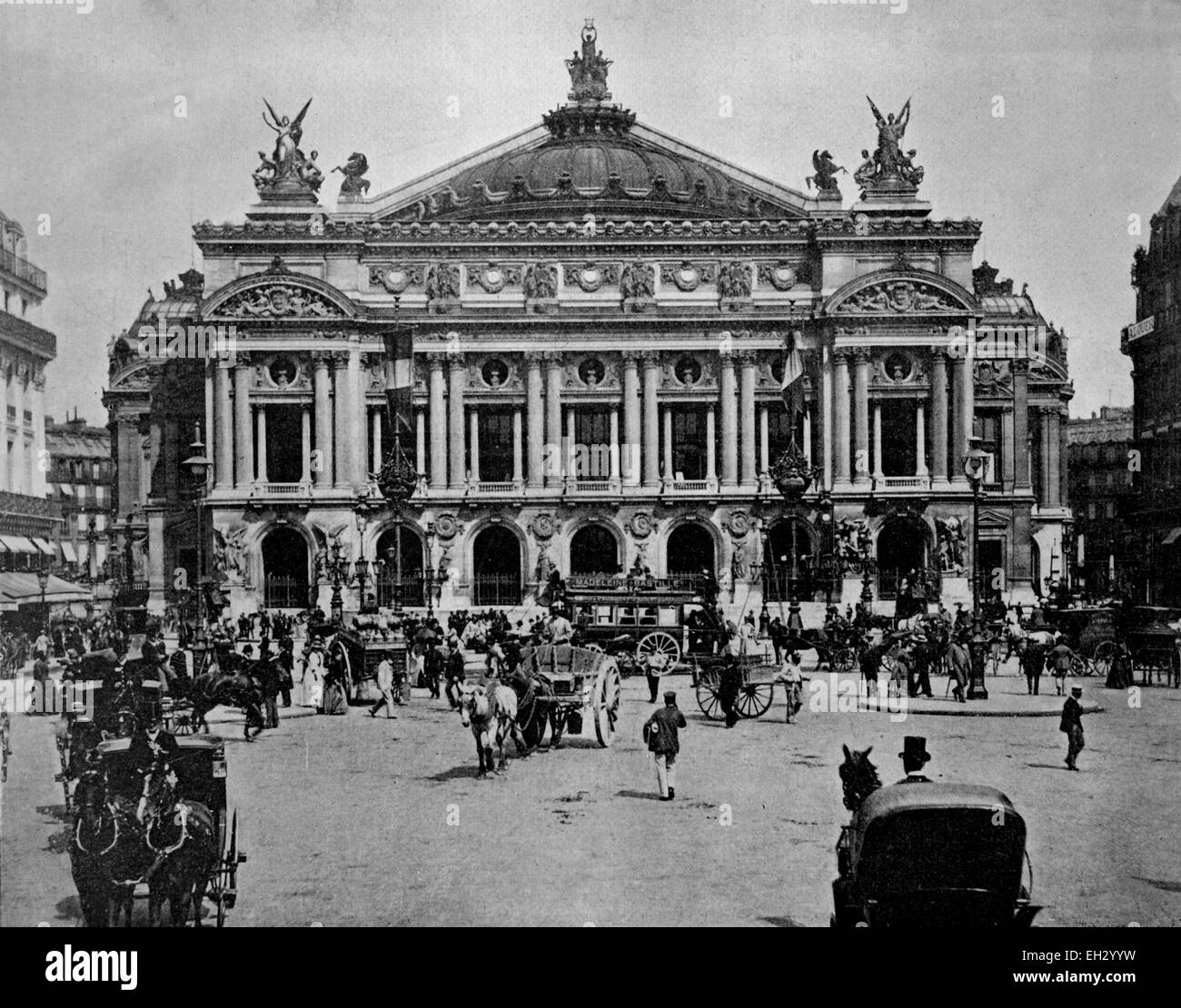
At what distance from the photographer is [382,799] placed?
18297mm

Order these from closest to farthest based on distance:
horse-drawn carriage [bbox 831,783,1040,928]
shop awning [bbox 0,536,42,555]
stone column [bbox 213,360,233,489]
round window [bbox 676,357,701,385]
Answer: horse-drawn carriage [bbox 831,783,1040,928], shop awning [bbox 0,536,42,555], stone column [bbox 213,360,233,489], round window [bbox 676,357,701,385]

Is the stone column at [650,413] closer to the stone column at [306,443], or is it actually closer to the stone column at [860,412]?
the stone column at [860,412]

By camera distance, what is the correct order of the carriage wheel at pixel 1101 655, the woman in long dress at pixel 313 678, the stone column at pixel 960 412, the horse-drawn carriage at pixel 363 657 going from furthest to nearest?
the stone column at pixel 960 412 → the carriage wheel at pixel 1101 655 → the horse-drawn carriage at pixel 363 657 → the woman in long dress at pixel 313 678

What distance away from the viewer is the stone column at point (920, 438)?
2324 inches

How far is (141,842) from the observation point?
12.6 m

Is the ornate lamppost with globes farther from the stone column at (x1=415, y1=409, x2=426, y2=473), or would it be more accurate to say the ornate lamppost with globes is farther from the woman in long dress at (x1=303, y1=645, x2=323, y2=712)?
the woman in long dress at (x1=303, y1=645, x2=323, y2=712)

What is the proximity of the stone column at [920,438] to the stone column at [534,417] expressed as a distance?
18.1m

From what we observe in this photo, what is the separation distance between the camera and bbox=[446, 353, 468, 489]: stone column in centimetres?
5919

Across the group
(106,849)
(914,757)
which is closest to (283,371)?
(106,849)

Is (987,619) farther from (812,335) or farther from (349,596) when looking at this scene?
(349,596)

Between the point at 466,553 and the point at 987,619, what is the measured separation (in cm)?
2512

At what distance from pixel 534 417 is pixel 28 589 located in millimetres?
36211

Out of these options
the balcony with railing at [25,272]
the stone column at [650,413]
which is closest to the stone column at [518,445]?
the stone column at [650,413]

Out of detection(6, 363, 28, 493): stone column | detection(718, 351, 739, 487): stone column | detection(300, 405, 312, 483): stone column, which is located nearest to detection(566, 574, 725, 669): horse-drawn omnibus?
detection(6, 363, 28, 493): stone column
